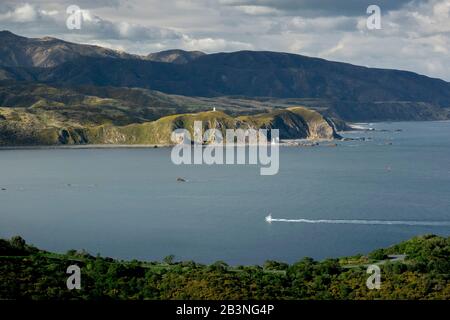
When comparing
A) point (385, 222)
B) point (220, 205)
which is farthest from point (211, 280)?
point (220, 205)

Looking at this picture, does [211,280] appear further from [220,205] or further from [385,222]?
[220,205]

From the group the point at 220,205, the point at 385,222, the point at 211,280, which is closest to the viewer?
the point at 211,280

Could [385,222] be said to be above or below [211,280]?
below

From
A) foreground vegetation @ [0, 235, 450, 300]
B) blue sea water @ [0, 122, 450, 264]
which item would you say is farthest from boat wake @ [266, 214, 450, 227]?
foreground vegetation @ [0, 235, 450, 300]

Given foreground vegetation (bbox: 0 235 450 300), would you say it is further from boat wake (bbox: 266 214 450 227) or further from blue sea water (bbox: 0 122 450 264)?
boat wake (bbox: 266 214 450 227)

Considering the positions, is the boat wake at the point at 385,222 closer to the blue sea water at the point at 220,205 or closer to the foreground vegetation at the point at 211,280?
the blue sea water at the point at 220,205
